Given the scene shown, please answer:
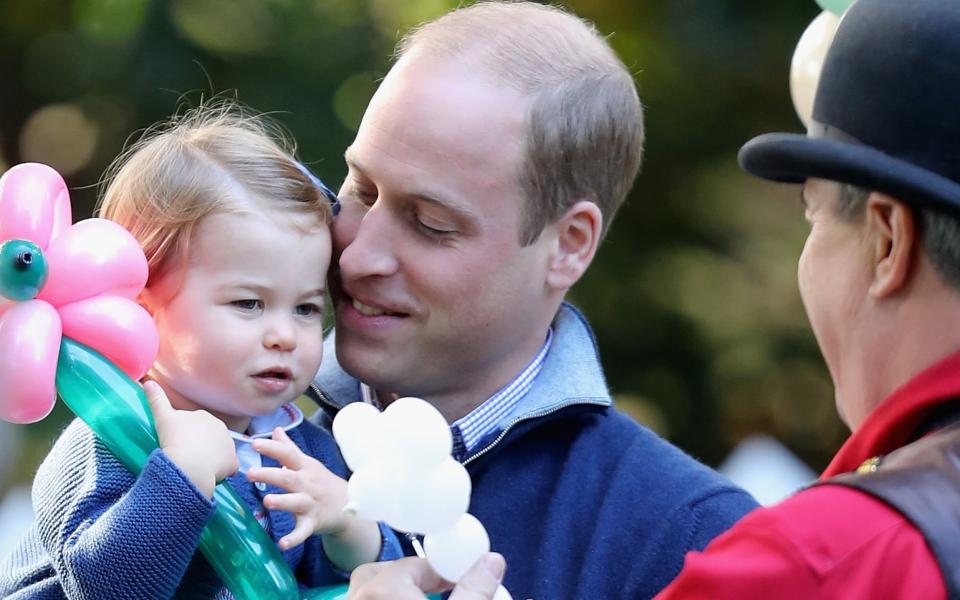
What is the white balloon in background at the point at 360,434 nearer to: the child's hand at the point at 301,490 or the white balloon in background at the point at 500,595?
the child's hand at the point at 301,490

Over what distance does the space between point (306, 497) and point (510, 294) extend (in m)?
0.77

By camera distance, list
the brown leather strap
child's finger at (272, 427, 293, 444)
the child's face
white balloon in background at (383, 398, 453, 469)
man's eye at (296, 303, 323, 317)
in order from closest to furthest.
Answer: the brown leather strap, white balloon in background at (383, 398, 453, 469), child's finger at (272, 427, 293, 444), the child's face, man's eye at (296, 303, 323, 317)

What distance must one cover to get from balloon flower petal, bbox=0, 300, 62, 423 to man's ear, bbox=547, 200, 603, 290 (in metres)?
1.11

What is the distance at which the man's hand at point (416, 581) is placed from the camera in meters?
2.08

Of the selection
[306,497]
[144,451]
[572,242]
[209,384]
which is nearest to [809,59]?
[572,242]

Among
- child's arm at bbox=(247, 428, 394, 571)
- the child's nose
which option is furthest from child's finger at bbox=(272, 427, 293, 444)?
the child's nose

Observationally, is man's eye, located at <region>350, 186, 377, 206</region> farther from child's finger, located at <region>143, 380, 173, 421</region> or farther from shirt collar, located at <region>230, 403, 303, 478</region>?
child's finger, located at <region>143, 380, 173, 421</region>

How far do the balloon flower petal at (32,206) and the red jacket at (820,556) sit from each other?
112 cm

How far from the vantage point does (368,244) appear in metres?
2.77

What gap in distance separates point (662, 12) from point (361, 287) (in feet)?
8.49

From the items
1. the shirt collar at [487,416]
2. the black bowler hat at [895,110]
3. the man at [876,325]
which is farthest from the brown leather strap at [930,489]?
the shirt collar at [487,416]

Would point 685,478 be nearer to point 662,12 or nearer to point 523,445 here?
point 523,445

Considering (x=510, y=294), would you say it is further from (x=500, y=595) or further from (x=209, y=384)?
(x=500, y=595)

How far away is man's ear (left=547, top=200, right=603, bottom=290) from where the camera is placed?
9.74 ft
